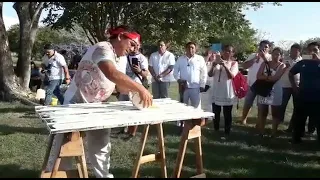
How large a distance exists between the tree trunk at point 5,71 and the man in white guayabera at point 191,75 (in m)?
5.14

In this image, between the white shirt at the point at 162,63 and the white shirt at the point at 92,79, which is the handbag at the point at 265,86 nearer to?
the white shirt at the point at 162,63

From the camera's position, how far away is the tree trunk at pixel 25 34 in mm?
11000

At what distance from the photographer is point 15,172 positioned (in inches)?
160

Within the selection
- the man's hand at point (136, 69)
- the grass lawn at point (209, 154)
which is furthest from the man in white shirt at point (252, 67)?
the man's hand at point (136, 69)

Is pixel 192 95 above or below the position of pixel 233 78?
below

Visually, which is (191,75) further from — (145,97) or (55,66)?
(55,66)

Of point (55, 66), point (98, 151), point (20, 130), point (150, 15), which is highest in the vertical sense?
point (150, 15)

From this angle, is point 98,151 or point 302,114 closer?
point 98,151

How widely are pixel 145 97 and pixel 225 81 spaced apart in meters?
3.21

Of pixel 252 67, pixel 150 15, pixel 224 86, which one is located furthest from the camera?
pixel 150 15

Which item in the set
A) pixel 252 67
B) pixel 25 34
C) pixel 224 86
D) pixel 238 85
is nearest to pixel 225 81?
pixel 224 86

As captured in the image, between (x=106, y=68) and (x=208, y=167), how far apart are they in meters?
2.04

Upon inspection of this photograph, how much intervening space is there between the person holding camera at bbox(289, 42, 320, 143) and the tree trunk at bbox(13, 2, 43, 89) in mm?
7765

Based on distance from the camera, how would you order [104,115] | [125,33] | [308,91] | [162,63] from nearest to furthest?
[104,115]
[125,33]
[308,91]
[162,63]
